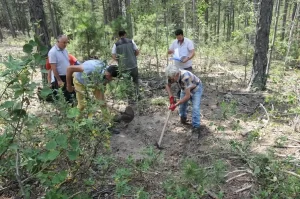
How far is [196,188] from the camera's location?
3043 millimetres

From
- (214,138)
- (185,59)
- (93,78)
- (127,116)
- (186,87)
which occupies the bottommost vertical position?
(214,138)

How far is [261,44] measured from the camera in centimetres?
733

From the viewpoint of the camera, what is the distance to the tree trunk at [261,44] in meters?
7.02

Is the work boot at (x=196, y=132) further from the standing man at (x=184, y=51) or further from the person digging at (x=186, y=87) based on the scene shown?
the standing man at (x=184, y=51)

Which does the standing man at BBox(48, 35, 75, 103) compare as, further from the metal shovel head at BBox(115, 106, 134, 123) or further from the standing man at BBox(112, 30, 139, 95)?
the standing man at BBox(112, 30, 139, 95)

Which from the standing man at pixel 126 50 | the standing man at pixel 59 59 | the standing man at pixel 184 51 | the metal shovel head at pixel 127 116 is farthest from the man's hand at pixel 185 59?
the standing man at pixel 59 59

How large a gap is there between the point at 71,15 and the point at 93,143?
682cm

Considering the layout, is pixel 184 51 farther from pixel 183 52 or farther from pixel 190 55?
pixel 190 55

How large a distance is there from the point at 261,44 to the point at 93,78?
19.4 feet

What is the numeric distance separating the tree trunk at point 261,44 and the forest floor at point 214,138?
15.9 inches

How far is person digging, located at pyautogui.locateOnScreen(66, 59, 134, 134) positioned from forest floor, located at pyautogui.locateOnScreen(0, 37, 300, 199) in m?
0.61

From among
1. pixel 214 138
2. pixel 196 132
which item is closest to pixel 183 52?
pixel 196 132

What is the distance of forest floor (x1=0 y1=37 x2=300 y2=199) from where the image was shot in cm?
343

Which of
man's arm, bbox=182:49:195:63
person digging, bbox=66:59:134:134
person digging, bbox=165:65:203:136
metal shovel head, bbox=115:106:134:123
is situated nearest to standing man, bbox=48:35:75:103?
person digging, bbox=66:59:134:134
